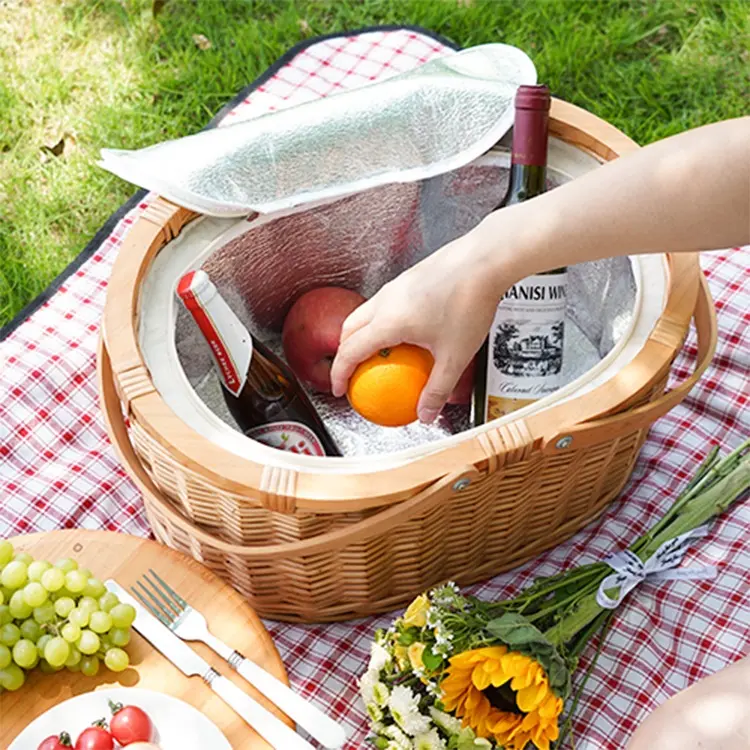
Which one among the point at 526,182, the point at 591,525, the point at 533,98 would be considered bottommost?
the point at 591,525

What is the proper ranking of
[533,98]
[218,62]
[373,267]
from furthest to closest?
[218,62]
[373,267]
[533,98]

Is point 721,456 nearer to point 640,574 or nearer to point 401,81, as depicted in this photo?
point 640,574

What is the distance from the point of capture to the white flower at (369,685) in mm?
960

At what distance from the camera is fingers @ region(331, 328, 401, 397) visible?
97 cm

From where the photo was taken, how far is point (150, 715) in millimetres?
873

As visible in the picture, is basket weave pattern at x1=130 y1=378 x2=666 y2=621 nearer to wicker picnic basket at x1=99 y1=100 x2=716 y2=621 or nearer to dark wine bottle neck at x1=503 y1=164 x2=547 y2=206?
wicker picnic basket at x1=99 y1=100 x2=716 y2=621

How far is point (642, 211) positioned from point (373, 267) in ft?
1.62

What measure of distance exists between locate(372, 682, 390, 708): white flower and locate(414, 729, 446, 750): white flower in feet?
0.14

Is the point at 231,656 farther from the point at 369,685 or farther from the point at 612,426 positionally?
the point at 612,426

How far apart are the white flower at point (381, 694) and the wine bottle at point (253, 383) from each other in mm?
247

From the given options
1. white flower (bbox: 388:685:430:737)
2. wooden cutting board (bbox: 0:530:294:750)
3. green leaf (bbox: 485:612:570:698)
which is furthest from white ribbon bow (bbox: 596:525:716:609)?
wooden cutting board (bbox: 0:530:294:750)

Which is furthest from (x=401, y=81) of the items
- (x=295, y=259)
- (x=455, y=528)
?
(x=455, y=528)

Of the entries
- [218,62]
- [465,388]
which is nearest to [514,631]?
[465,388]

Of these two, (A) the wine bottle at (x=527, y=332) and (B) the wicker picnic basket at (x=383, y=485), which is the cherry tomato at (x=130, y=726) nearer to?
(B) the wicker picnic basket at (x=383, y=485)
